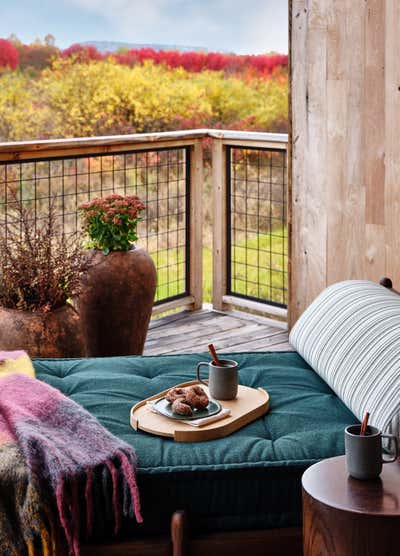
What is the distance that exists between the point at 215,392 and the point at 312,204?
2.09 meters

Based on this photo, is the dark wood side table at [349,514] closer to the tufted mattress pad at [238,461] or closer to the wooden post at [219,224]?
the tufted mattress pad at [238,461]

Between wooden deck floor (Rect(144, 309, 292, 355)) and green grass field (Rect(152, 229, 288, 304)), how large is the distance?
20 centimetres

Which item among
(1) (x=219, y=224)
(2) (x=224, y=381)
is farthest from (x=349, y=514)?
(1) (x=219, y=224)

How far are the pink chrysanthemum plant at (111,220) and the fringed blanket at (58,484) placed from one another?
196 centimetres

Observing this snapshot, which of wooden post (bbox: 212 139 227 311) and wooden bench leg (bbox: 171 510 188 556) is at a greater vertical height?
wooden post (bbox: 212 139 227 311)

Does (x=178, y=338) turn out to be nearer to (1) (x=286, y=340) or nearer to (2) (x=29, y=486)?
(1) (x=286, y=340)

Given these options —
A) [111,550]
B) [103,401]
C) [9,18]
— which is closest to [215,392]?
[103,401]

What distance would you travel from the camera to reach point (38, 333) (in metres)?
3.62

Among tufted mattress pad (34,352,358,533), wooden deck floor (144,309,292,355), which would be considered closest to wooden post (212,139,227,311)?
wooden deck floor (144,309,292,355)

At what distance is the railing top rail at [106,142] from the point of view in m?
4.29

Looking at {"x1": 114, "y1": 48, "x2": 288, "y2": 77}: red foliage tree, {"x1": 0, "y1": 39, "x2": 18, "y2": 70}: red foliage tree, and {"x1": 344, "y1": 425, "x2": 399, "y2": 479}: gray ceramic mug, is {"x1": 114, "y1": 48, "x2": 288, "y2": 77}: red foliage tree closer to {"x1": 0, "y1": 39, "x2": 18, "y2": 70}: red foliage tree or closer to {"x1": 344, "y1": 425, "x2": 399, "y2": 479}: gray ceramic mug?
{"x1": 0, "y1": 39, "x2": 18, "y2": 70}: red foliage tree

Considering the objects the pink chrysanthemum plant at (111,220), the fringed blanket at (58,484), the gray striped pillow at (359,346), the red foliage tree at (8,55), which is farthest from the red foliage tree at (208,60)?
the fringed blanket at (58,484)

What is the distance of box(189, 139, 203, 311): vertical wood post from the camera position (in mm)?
5398

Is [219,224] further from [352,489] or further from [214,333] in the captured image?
[352,489]
